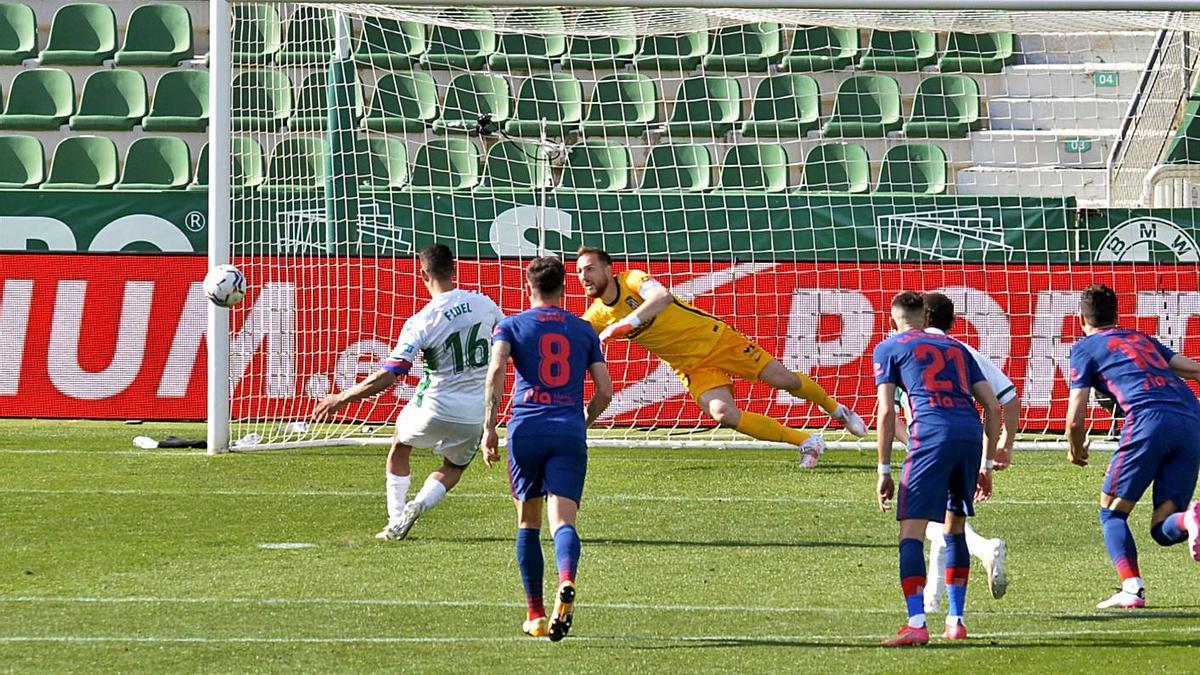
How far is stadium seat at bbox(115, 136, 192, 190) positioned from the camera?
20.5m

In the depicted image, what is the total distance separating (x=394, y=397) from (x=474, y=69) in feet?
18.9

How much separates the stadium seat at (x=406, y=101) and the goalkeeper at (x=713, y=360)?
723 centimetres

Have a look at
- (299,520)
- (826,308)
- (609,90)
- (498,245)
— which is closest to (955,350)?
(299,520)

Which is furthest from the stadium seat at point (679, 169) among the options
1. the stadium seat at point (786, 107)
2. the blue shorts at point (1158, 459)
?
the blue shorts at point (1158, 459)

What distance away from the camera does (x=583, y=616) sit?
307 inches

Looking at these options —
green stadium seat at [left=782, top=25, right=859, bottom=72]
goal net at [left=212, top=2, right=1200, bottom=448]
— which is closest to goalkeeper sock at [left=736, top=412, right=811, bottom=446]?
goal net at [left=212, top=2, right=1200, bottom=448]

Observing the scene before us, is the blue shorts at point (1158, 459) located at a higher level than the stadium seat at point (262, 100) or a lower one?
lower

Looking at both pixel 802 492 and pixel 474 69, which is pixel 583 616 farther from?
pixel 474 69

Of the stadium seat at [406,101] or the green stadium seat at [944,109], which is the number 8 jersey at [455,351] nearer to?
the stadium seat at [406,101]

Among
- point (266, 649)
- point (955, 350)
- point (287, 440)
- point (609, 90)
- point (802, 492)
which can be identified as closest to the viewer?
point (266, 649)

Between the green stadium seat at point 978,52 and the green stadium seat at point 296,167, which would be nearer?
the green stadium seat at point 296,167

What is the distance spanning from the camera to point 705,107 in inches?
806

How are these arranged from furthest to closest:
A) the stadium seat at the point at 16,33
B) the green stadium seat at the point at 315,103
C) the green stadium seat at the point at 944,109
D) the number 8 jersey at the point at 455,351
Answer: the stadium seat at the point at 16,33 < the green stadium seat at the point at 944,109 < the green stadium seat at the point at 315,103 < the number 8 jersey at the point at 455,351

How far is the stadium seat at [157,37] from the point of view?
72.9 feet
